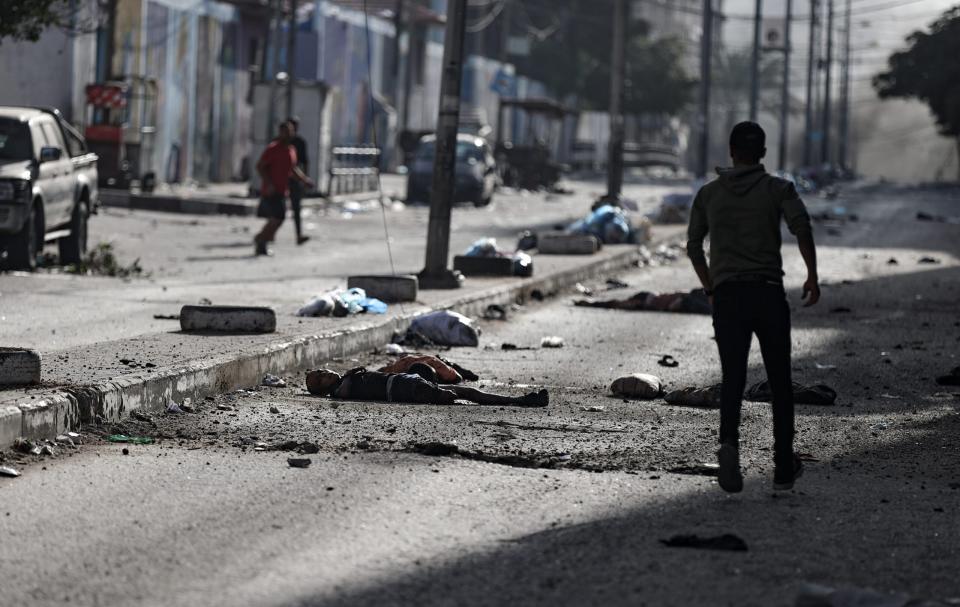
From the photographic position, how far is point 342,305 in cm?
1323

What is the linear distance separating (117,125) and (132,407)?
2505 cm

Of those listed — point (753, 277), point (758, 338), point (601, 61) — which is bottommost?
point (758, 338)

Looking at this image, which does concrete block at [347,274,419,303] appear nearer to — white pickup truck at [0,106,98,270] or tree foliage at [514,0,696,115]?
Answer: white pickup truck at [0,106,98,270]

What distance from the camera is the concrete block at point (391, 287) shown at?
1445cm

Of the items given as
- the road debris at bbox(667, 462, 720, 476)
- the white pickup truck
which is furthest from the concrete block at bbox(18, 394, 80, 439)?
the white pickup truck

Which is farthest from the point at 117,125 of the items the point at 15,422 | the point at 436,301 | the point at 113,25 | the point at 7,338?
the point at 15,422

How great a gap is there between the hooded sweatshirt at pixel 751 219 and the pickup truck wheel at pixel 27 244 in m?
11.5

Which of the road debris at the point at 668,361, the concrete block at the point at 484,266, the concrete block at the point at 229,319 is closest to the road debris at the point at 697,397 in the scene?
the road debris at the point at 668,361

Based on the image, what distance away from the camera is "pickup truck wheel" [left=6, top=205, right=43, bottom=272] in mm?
17234

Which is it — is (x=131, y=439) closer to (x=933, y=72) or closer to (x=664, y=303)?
(x=664, y=303)

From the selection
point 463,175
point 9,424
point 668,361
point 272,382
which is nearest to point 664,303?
point 668,361

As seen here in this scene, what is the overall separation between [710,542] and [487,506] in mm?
1047

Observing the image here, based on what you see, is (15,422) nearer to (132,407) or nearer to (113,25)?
(132,407)

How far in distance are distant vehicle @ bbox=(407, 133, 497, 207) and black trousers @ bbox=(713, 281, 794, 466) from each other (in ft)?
102
